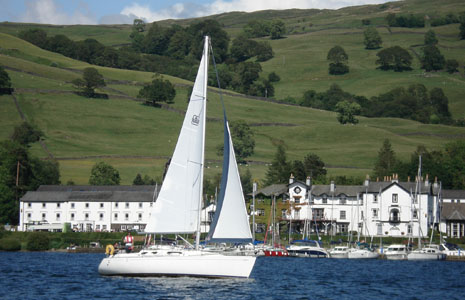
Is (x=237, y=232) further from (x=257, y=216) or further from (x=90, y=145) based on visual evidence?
(x=90, y=145)

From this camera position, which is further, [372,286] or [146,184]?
[146,184]

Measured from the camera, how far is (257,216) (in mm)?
133125

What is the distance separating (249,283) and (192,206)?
6499 millimetres

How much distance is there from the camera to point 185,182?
51031 millimetres

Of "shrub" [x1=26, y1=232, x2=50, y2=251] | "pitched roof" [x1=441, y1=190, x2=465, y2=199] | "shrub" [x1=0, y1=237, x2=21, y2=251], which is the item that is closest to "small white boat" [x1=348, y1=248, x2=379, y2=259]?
"shrub" [x1=26, y1=232, x2=50, y2=251]

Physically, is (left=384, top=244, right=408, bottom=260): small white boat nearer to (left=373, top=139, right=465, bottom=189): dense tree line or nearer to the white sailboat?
(left=373, top=139, right=465, bottom=189): dense tree line

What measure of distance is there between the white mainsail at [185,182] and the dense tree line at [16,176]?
84383 millimetres

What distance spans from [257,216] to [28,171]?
4393 cm

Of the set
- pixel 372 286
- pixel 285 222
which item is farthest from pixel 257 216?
pixel 372 286

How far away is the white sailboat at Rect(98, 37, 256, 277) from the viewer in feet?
164

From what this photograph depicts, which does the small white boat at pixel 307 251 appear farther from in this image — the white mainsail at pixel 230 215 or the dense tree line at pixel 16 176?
the dense tree line at pixel 16 176

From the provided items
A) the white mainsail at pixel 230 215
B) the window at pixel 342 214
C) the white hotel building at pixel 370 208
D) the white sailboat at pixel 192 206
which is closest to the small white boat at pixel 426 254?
the white hotel building at pixel 370 208

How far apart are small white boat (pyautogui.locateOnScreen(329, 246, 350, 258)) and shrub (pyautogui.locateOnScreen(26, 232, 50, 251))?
3740cm

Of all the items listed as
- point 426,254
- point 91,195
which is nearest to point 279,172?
point 91,195
